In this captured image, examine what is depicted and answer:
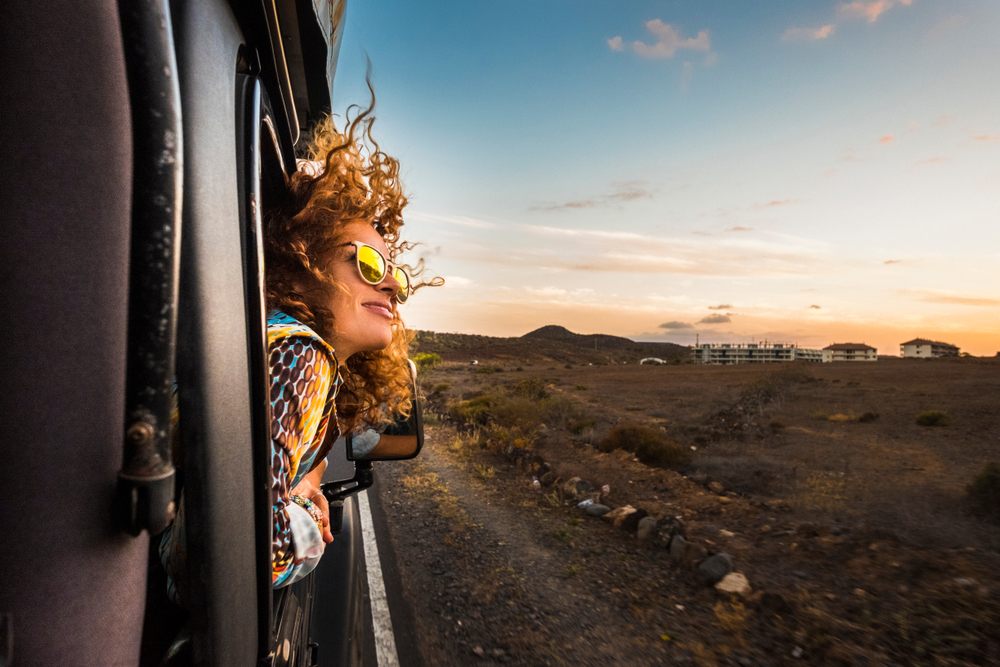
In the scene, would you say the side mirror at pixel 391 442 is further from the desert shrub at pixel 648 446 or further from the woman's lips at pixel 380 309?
the desert shrub at pixel 648 446

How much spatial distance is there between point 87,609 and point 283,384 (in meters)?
0.59

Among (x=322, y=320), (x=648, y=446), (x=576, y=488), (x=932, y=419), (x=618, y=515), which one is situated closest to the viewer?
(x=322, y=320)

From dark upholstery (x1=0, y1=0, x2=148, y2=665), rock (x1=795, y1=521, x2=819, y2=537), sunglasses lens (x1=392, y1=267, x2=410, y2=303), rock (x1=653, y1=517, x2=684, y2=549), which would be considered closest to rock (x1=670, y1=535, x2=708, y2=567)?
rock (x1=653, y1=517, x2=684, y2=549)

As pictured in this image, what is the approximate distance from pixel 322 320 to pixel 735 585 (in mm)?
4128

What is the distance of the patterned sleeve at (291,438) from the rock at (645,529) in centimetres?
494

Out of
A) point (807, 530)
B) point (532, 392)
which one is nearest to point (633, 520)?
point (807, 530)

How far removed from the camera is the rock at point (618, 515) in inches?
234

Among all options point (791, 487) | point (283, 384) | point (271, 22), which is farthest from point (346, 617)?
point (791, 487)

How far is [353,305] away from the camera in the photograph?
5.33ft

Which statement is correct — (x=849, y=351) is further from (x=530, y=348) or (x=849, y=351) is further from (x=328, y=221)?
(x=328, y=221)

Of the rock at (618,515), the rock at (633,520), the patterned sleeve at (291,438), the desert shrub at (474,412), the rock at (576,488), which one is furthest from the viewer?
the desert shrub at (474,412)

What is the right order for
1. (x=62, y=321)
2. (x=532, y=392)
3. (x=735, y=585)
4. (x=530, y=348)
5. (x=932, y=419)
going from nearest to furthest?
(x=62, y=321), (x=735, y=585), (x=932, y=419), (x=532, y=392), (x=530, y=348)

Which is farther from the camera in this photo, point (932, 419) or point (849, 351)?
point (849, 351)

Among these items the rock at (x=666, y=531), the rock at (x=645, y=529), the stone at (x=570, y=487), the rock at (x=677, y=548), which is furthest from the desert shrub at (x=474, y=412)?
the rock at (x=677, y=548)
